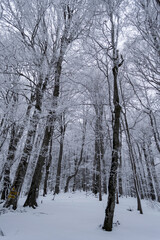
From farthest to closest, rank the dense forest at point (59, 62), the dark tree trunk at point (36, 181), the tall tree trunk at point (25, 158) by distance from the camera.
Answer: the dark tree trunk at point (36, 181)
the tall tree trunk at point (25, 158)
the dense forest at point (59, 62)

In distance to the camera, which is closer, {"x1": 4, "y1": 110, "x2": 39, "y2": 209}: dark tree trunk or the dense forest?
the dense forest

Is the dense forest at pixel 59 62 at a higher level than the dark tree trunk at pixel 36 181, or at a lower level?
higher

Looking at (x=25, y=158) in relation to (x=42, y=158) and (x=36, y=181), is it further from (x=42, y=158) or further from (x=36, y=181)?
(x=36, y=181)

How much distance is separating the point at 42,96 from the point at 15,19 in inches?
114

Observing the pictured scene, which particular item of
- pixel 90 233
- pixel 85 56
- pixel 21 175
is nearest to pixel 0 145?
pixel 21 175

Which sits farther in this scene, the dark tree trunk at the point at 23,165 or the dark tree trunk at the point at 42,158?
the dark tree trunk at the point at 42,158

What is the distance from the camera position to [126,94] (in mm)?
7570

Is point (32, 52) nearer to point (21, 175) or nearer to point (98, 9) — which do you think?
point (98, 9)

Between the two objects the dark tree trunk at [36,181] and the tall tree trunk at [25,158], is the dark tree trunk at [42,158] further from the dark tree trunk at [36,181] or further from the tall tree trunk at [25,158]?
the tall tree trunk at [25,158]

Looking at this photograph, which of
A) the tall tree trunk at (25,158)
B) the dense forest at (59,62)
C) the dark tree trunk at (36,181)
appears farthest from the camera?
the dark tree trunk at (36,181)

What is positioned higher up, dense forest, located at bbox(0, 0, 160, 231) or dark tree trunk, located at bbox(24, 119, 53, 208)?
dense forest, located at bbox(0, 0, 160, 231)

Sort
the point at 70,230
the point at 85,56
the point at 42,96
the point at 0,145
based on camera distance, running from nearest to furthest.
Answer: the point at 70,230 < the point at 0,145 < the point at 42,96 < the point at 85,56

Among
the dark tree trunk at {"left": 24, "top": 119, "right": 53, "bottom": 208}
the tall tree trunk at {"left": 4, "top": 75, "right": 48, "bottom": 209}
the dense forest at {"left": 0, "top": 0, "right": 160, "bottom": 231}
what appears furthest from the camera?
the dark tree trunk at {"left": 24, "top": 119, "right": 53, "bottom": 208}

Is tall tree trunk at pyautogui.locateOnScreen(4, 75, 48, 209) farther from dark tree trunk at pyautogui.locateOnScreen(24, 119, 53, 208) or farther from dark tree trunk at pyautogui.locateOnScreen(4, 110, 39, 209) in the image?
dark tree trunk at pyautogui.locateOnScreen(24, 119, 53, 208)
